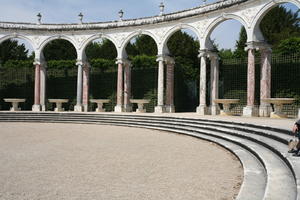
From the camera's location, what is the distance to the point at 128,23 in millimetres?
24453

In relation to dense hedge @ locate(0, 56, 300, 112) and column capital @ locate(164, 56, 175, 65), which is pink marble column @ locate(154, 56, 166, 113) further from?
dense hedge @ locate(0, 56, 300, 112)

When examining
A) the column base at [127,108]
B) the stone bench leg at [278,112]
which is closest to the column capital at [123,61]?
the column base at [127,108]

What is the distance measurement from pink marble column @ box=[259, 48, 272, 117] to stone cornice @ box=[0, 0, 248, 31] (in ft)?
11.6

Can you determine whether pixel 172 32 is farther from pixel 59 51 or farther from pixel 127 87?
pixel 59 51

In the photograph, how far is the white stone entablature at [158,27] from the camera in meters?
18.0

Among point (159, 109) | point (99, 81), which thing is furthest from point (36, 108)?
point (159, 109)

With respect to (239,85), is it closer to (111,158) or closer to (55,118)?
(55,118)

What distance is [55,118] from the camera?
2030 cm

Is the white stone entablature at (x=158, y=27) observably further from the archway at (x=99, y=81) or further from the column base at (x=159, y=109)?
the column base at (x=159, y=109)

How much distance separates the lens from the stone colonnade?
1792 centimetres

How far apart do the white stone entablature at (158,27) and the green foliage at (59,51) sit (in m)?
13.0

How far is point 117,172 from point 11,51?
124 ft

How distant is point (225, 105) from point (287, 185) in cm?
1487

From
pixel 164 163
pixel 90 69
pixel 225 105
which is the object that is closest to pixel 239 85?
pixel 225 105
